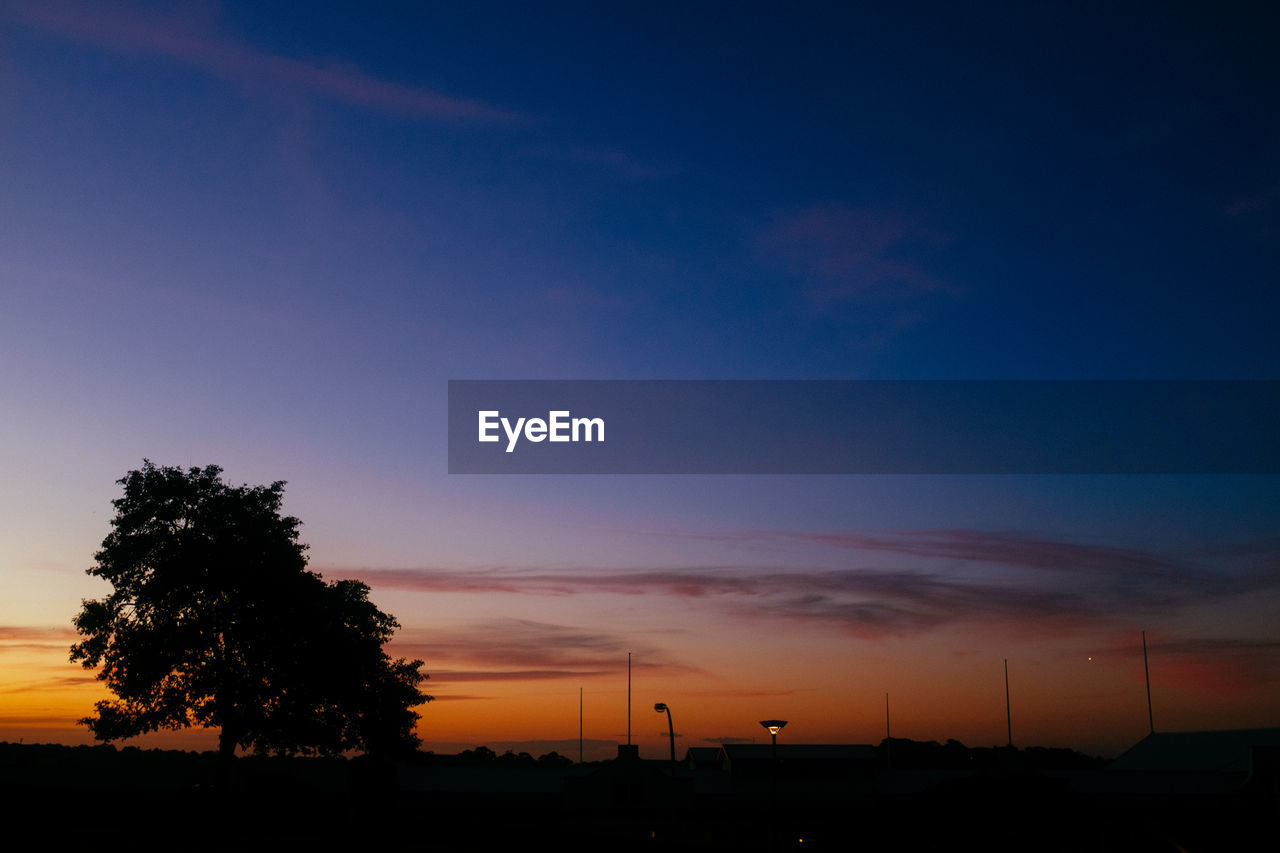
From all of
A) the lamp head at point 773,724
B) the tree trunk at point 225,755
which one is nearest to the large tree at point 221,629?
the tree trunk at point 225,755

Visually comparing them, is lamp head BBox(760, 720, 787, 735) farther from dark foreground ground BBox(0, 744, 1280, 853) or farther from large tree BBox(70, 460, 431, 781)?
large tree BBox(70, 460, 431, 781)

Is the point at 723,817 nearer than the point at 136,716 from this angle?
No

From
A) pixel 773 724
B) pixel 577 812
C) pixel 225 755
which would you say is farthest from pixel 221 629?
pixel 577 812

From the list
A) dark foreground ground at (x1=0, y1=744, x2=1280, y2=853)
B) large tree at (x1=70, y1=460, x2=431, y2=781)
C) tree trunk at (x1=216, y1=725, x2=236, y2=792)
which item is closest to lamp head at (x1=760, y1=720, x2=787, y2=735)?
dark foreground ground at (x1=0, y1=744, x2=1280, y2=853)

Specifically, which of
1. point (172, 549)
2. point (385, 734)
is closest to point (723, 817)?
point (385, 734)

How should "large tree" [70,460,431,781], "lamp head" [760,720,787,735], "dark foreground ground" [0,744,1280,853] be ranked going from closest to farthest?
"dark foreground ground" [0,744,1280,853] → "lamp head" [760,720,787,735] → "large tree" [70,460,431,781]

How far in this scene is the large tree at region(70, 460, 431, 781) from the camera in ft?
138

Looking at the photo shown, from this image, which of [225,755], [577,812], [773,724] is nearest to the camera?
[773,724]

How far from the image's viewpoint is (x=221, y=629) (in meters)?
43.6

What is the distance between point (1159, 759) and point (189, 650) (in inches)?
Answer: 3225

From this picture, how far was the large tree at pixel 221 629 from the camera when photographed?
42.1 m

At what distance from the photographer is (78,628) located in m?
41.8

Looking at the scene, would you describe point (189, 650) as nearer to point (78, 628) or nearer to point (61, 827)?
point (78, 628)

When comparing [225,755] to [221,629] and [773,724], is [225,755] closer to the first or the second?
[221,629]
